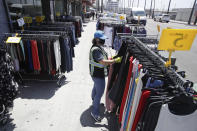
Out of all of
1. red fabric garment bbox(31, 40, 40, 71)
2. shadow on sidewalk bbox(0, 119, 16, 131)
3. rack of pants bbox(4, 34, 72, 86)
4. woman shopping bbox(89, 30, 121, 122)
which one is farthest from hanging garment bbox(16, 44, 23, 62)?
woman shopping bbox(89, 30, 121, 122)

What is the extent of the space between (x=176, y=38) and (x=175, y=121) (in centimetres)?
94

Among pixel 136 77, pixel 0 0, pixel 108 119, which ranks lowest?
pixel 108 119

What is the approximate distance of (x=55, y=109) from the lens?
3.66 metres

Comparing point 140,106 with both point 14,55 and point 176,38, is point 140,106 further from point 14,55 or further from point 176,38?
point 14,55

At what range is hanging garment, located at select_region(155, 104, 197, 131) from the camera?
1.43 m

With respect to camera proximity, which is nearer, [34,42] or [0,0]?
[34,42]

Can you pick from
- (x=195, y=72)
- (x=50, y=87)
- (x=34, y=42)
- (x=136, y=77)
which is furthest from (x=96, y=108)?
(x=195, y=72)

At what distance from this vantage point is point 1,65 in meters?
2.79

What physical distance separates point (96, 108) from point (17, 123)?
181 cm

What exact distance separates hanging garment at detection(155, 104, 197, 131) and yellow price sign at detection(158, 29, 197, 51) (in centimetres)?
72

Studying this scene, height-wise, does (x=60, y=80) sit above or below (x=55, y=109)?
above

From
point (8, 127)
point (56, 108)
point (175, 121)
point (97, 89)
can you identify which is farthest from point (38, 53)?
point (175, 121)

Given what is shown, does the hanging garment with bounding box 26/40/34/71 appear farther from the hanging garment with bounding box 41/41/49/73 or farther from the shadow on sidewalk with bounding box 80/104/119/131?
the shadow on sidewalk with bounding box 80/104/119/131

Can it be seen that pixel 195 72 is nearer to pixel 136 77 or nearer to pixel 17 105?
pixel 136 77
